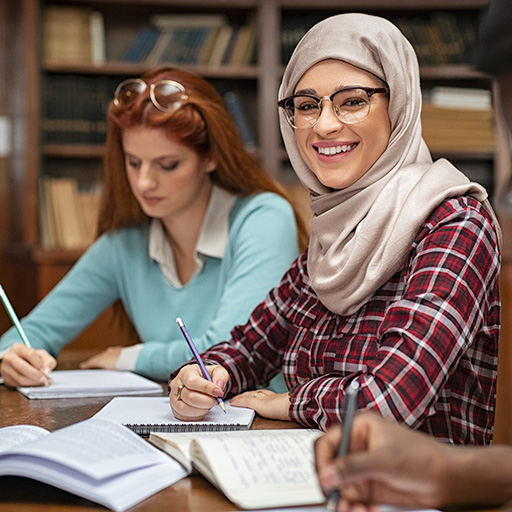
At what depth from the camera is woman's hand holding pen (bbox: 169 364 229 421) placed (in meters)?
1.27

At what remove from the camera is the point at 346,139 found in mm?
1376

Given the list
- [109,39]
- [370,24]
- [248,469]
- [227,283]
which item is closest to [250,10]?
[109,39]

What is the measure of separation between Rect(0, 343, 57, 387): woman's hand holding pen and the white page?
290mm

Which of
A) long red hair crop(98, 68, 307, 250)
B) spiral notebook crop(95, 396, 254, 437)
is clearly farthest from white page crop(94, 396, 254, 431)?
long red hair crop(98, 68, 307, 250)

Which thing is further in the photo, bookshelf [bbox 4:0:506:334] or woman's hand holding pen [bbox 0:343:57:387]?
bookshelf [bbox 4:0:506:334]

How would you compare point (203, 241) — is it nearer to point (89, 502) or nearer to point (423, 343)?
point (423, 343)

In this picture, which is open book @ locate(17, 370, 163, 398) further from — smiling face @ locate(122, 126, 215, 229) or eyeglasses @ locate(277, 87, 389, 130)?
eyeglasses @ locate(277, 87, 389, 130)

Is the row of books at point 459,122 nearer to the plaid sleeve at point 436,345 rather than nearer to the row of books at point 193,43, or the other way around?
the row of books at point 193,43

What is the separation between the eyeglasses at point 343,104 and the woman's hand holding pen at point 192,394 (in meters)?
0.48

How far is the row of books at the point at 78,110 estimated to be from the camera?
12.0 ft

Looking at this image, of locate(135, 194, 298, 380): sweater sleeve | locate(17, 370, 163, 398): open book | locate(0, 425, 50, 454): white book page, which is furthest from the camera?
locate(135, 194, 298, 380): sweater sleeve

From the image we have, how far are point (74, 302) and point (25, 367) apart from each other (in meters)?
0.49

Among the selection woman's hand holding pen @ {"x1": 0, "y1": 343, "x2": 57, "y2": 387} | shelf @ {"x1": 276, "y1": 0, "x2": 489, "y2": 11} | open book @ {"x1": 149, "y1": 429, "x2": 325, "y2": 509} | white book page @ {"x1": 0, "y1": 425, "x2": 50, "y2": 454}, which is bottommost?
woman's hand holding pen @ {"x1": 0, "y1": 343, "x2": 57, "y2": 387}

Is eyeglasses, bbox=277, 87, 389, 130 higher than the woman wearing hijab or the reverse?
higher
